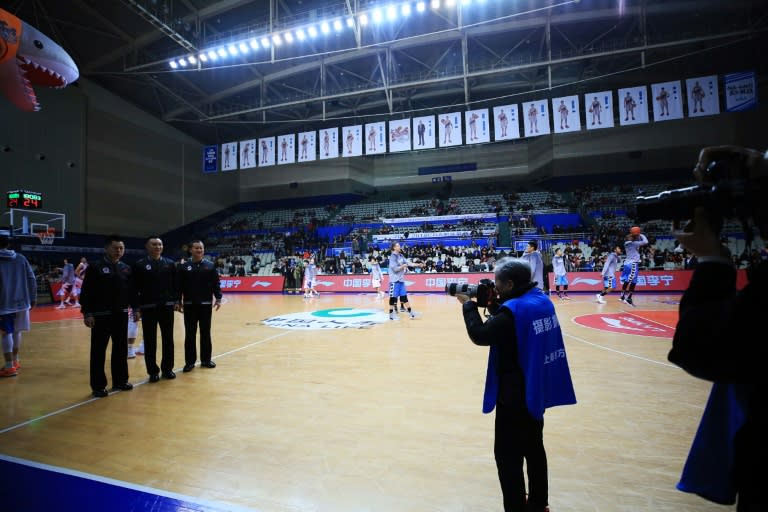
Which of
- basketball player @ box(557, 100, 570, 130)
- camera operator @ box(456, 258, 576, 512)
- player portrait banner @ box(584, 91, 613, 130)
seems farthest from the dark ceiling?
camera operator @ box(456, 258, 576, 512)

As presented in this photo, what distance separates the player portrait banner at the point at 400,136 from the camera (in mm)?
17141

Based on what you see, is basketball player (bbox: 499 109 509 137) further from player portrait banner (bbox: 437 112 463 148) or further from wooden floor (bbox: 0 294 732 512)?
wooden floor (bbox: 0 294 732 512)

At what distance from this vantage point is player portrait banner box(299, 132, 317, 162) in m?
18.1

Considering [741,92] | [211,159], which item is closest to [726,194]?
[741,92]

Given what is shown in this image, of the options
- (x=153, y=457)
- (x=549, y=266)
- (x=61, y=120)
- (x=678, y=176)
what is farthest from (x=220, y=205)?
(x=678, y=176)

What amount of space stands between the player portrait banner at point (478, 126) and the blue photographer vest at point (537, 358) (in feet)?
49.3

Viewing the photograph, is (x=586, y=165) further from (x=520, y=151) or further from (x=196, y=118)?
(x=196, y=118)

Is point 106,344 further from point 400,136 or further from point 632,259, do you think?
point 400,136

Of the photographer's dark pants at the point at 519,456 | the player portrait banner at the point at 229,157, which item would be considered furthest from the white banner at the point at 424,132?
the photographer's dark pants at the point at 519,456

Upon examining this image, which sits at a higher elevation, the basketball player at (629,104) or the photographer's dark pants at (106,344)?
the basketball player at (629,104)

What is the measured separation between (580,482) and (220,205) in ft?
113

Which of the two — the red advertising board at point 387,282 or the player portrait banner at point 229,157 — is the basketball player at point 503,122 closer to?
the red advertising board at point 387,282

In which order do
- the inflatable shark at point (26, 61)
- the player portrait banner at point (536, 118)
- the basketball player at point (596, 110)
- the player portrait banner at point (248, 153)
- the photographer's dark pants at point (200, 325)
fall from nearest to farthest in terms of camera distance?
1. the photographer's dark pants at point (200, 325)
2. the inflatable shark at point (26, 61)
3. the basketball player at point (596, 110)
4. the player portrait banner at point (536, 118)
5. the player portrait banner at point (248, 153)

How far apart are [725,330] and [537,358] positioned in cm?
103
